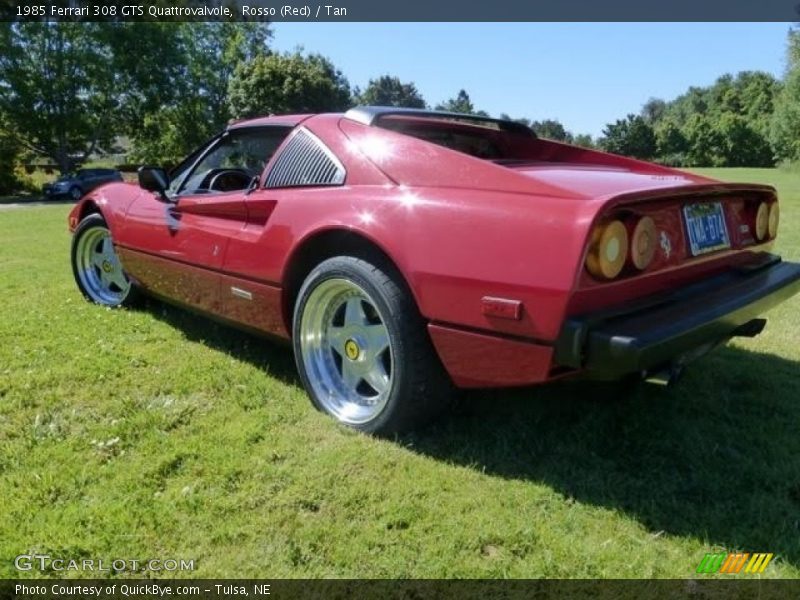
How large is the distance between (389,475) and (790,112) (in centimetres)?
3376

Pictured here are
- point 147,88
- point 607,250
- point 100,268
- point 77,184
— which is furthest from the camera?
point 147,88

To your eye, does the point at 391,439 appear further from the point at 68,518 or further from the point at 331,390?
the point at 68,518

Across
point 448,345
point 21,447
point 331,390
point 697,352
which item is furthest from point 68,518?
point 697,352

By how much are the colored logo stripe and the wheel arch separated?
4.12 ft

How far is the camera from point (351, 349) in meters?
2.75

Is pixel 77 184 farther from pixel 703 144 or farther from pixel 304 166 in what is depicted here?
pixel 703 144

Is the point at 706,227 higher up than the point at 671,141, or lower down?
lower down

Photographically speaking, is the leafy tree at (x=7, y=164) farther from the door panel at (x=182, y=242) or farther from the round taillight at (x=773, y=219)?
the round taillight at (x=773, y=219)

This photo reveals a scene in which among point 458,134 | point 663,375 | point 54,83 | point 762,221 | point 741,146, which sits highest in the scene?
point 741,146

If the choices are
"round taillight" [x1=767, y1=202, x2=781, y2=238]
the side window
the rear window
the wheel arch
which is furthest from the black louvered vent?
"round taillight" [x1=767, y1=202, x2=781, y2=238]

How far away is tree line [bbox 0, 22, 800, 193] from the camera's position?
2888 centimetres

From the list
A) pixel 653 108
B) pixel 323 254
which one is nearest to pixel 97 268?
pixel 323 254

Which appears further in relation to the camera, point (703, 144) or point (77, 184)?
point (703, 144)

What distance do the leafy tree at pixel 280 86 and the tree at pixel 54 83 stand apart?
6.88m
